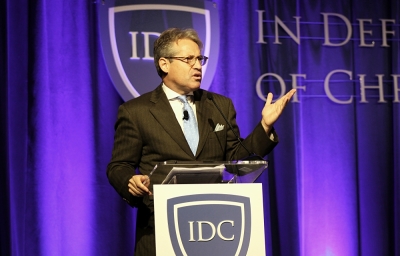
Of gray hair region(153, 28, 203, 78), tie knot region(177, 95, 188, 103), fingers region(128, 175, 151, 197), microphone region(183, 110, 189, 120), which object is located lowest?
fingers region(128, 175, 151, 197)

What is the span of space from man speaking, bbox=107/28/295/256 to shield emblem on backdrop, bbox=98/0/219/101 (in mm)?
1345

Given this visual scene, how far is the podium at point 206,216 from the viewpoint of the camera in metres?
1.89

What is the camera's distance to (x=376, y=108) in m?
4.48

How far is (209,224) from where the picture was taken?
6.28ft

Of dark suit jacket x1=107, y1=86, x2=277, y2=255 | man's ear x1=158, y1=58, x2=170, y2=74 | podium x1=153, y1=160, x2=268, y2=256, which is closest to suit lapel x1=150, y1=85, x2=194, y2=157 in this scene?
dark suit jacket x1=107, y1=86, x2=277, y2=255

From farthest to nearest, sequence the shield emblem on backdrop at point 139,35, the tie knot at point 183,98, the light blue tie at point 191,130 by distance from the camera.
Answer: the shield emblem on backdrop at point 139,35
the tie knot at point 183,98
the light blue tie at point 191,130

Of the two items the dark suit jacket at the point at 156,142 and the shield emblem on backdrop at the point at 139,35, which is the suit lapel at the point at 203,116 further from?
the shield emblem on backdrop at the point at 139,35

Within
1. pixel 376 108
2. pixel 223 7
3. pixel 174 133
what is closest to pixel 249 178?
pixel 174 133

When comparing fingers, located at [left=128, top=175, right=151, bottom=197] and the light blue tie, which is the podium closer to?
fingers, located at [left=128, top=175, right=151, bottom=197]

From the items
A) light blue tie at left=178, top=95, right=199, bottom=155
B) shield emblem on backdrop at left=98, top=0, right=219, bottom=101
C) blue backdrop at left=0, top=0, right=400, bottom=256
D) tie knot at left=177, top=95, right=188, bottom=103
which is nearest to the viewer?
light blue tie at left=178, top=95, right=199, bottom=155

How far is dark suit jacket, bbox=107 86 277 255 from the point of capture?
2359mm

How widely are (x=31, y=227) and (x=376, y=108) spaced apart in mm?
2629

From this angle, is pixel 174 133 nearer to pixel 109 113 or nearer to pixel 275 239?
pixel 109 113

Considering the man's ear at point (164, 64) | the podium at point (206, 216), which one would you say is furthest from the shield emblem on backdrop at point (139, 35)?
the podium at point (206, 216)
